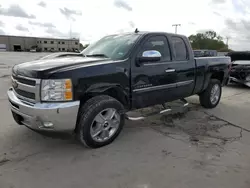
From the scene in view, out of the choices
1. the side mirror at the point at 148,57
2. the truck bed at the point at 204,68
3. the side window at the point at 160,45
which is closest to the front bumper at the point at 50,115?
the side mirror at the point at 148,57

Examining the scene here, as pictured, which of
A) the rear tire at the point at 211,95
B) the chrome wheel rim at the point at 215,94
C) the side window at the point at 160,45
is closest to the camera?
the side window at the point at 160,45

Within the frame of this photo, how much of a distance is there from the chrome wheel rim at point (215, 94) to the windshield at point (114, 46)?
3.06 meters

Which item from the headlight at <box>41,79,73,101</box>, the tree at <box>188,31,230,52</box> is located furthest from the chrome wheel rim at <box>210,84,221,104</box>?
the tree at <box>188,31,230,52</box>

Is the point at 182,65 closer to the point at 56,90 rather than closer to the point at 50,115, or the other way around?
the point at 56,90

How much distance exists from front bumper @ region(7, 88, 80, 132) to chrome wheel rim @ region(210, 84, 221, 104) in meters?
4.24

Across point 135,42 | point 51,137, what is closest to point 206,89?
point 135,42

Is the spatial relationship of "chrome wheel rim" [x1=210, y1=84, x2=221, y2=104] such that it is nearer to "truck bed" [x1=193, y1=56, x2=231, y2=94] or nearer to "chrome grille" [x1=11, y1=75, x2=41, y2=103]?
"truck bed" [x1=193, y1=56, x2=231, y2=94]

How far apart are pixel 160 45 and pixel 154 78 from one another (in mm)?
753

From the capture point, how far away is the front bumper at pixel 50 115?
128 inches

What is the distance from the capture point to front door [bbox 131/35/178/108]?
4.21 meters

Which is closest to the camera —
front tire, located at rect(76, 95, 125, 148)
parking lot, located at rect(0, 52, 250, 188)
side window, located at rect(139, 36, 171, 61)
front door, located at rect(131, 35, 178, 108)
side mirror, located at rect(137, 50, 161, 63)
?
parking lot, located at rect(0, 52, 250, 188)

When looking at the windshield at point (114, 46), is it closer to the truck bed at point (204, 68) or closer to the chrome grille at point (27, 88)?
the chrome grille at point (27, 88)

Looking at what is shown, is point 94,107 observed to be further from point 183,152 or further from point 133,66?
point 183,152

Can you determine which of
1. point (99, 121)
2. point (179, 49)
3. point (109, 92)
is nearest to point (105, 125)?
point (99, 121)
